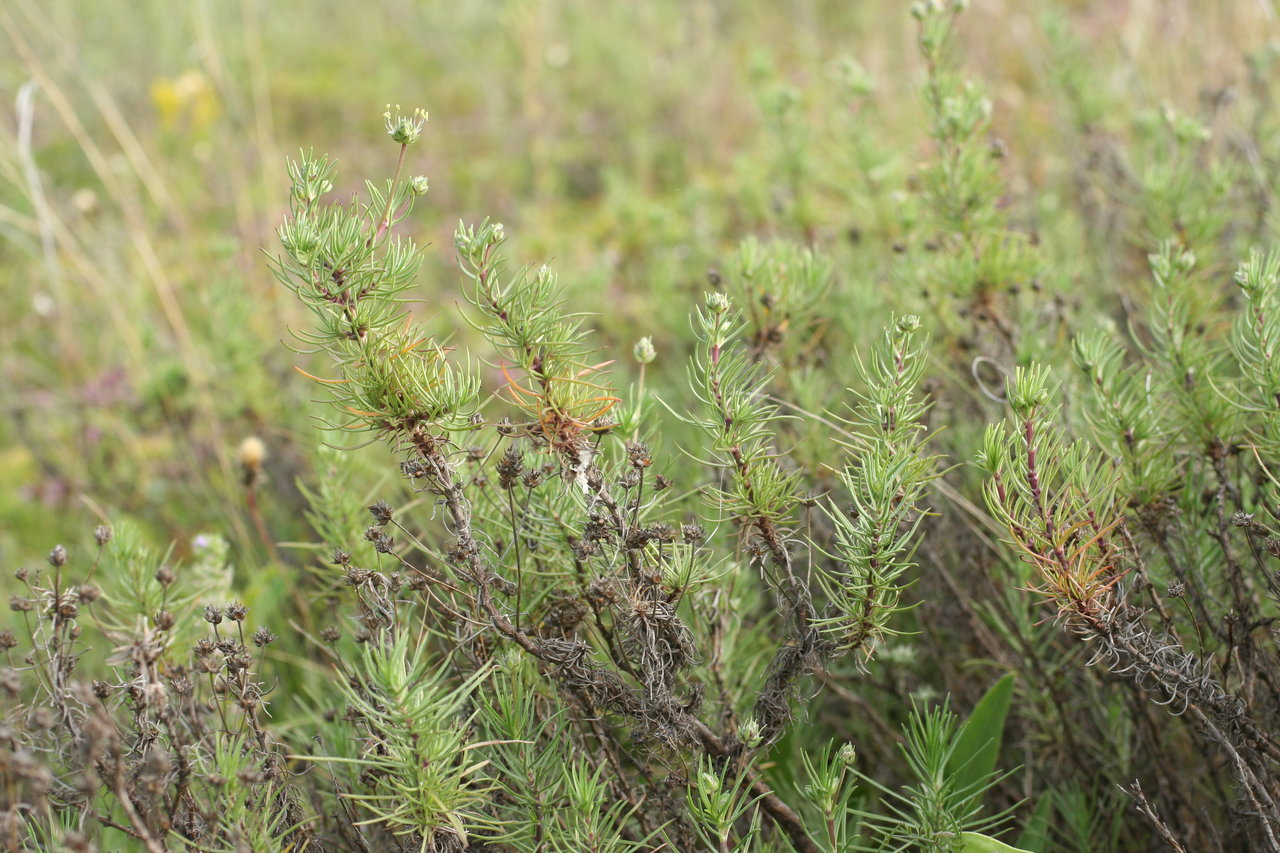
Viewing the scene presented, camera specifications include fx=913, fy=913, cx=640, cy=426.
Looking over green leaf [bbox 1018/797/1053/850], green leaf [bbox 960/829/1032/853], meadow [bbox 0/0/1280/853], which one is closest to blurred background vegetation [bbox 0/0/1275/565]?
meadow [bbox 0/0/1280/853]

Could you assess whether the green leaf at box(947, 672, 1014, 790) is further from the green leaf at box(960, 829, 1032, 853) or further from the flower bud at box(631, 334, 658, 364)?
the flower bud at box(631, 334, 658, 364)

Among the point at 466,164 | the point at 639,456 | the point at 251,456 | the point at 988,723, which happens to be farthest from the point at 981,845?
the point at 466,164

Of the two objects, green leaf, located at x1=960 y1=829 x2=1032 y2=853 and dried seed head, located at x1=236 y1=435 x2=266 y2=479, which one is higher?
green leaf, located at x1=960 y1=829 x2=1032 y2=853

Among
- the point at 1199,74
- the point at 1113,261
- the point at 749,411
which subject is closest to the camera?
the point at 749,411

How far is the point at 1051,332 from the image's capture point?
1977 millimetres

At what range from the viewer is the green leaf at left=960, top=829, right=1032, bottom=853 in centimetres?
105

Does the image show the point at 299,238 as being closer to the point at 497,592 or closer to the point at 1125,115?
the point at 497,592

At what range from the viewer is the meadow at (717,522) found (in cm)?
104

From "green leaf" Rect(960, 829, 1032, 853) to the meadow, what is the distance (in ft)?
0.13

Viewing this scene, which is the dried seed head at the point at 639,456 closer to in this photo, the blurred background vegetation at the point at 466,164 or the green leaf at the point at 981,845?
the green leaf at the point at 981,845

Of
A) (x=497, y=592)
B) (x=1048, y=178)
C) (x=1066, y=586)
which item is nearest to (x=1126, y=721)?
(x=1066, y=586)

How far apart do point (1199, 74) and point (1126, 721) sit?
98.7 inches

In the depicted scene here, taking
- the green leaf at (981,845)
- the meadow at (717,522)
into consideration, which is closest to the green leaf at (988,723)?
the meadow at (717,522)

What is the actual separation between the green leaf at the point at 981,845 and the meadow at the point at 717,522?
0.13 ft
